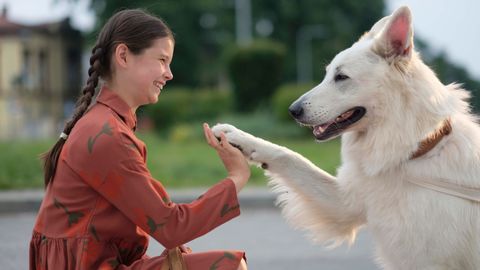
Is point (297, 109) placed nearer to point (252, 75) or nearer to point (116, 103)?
point (116, 103)

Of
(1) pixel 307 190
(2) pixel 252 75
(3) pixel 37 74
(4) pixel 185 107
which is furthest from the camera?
(3) pixel 37 74

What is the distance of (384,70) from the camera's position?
3.22 metres

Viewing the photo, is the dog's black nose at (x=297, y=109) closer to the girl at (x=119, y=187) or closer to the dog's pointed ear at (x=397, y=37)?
the dog's pointed ear at (x=397, y=37)

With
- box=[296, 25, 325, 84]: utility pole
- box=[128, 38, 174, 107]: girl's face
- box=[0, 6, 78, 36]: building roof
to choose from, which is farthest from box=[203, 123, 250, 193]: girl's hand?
box=[296, 25, 325, 84]: utility pole

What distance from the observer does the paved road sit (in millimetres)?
5609

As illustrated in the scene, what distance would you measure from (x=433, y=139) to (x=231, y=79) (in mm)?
17763

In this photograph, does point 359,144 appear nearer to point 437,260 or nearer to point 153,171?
point 437,260

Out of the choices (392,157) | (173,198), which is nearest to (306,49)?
(173,198)

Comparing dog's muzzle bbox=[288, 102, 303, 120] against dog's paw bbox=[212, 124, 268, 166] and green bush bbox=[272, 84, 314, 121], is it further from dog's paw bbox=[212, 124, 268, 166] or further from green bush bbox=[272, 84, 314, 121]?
green bush bbox=[272, 84, 314, 121]

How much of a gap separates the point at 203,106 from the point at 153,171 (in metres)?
11.3

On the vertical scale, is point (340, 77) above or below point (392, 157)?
above

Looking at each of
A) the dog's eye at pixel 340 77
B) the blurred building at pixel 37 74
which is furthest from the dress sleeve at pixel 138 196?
the blurred building at pixel 37 74

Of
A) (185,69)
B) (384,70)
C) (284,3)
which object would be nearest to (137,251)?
(384,70)

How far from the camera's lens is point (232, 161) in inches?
109
